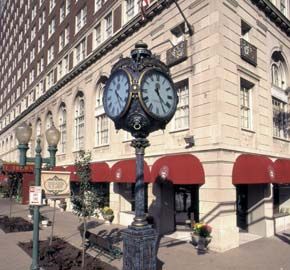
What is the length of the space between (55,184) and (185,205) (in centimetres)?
852

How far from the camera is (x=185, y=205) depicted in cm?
1808

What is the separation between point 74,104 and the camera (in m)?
31.1

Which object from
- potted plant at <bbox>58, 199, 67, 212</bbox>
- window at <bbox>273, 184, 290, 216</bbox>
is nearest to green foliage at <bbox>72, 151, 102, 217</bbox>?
window at <bbox>273, 184, 290, 216</bbox>

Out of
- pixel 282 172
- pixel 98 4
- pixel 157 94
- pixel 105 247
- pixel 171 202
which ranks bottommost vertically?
pixel 105 247

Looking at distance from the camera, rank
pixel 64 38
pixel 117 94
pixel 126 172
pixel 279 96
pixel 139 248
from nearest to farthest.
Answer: pixel 139 248 → pixel 117 94 → pixel 126 172 → pixel 279 96 → pixel 64 38

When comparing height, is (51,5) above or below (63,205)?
→ above

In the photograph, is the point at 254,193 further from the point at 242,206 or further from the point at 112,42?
the point at 112,42

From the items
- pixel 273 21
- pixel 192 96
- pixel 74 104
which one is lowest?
pixel 192 96

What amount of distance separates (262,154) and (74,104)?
1817 centimetres

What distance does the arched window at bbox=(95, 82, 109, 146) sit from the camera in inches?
999

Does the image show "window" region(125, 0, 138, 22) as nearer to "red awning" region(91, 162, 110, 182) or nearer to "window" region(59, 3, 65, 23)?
"red awning" region(91, 162, 110, 182)

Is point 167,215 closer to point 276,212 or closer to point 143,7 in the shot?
point 276,212

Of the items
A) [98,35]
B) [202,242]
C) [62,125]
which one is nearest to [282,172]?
[202,242]

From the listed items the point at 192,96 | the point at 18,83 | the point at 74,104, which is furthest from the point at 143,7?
the point at 18,83
